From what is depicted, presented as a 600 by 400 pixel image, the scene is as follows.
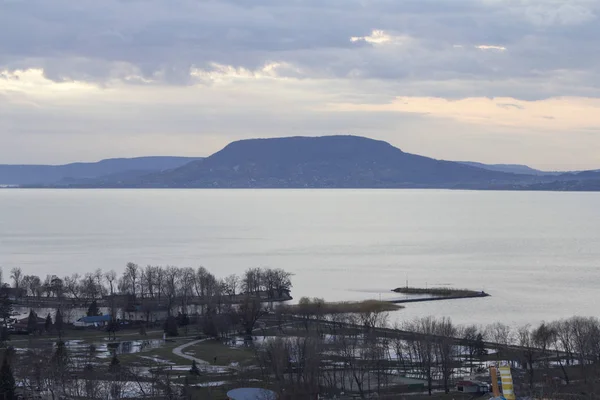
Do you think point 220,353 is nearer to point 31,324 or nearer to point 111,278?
point 31,324

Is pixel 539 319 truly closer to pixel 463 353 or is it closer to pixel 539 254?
pixel 463 353

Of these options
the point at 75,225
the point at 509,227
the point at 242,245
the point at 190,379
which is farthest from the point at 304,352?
the point at 75,225

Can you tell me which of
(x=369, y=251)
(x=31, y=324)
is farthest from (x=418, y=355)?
(x=369, y=251)

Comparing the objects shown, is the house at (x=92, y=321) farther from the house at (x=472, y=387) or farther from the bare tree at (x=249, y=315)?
the house at (x=472, y=387)

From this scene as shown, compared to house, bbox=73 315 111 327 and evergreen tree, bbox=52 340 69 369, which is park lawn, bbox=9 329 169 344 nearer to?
house, bbox=73 315 111 327

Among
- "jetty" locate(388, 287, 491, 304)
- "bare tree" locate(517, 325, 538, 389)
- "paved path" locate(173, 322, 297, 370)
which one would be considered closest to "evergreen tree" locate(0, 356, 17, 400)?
"paved path" locate(173, 322, 297, 370)

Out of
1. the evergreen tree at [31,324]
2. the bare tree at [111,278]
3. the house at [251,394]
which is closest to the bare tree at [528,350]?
the house at [251,394]
